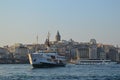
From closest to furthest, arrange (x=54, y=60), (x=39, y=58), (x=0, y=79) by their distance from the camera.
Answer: (x=0, y=79)
(x=39, y=58)
(x=54, y=60)

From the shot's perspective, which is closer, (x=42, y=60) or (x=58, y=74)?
(x=58, y=74)

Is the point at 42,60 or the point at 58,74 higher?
the point at 42,60

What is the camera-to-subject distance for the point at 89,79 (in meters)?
57.7

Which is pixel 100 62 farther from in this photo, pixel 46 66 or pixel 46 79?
pixel 46 79

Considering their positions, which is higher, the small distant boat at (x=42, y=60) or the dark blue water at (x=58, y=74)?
the small distant boat at (x=42, y=60)

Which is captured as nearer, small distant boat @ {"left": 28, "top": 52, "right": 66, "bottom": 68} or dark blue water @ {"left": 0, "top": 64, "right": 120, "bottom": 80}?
dark blue water @ {"left": 0, "top": 64, "right": 120, "bottom": 80}

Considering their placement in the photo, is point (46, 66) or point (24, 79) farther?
point (46, 66)

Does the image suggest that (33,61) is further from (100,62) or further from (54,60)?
(100,62)

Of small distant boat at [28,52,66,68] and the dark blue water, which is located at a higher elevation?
small distant boat at [28,52,66,68]

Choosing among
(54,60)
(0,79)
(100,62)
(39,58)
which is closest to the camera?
(0,79)

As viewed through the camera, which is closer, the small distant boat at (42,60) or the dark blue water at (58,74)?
the dark blue water at (58,74)

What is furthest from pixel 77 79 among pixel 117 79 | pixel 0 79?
pixel 0 79

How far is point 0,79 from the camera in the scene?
2256 inches

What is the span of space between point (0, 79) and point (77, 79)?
9.70 meters
